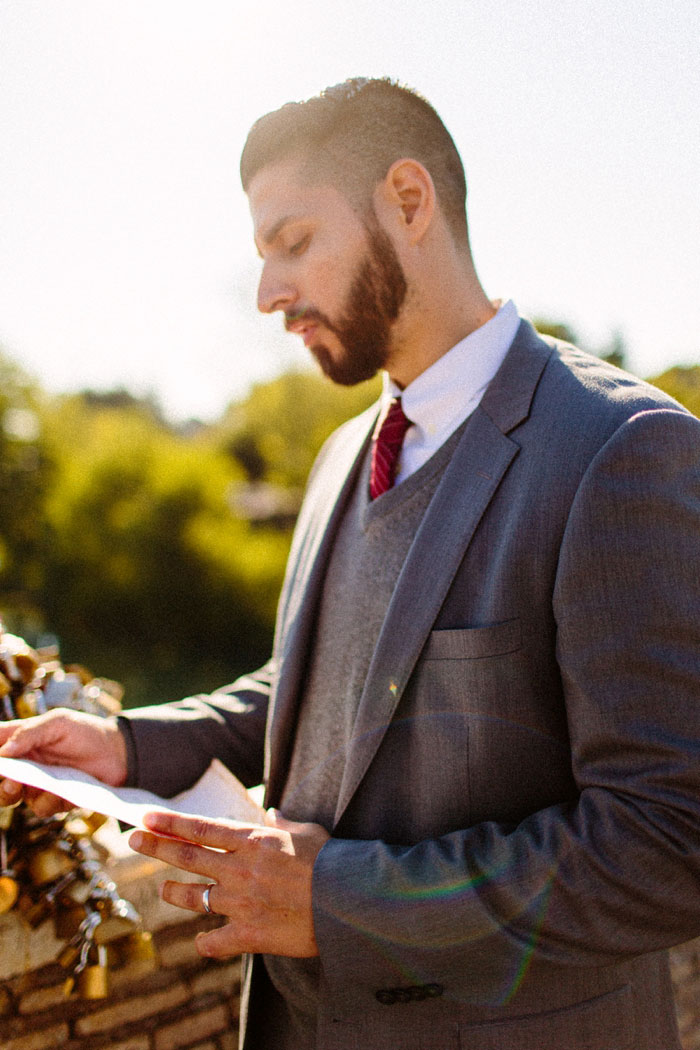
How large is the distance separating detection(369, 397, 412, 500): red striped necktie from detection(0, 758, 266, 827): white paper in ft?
2.58

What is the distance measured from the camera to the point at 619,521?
1.25m

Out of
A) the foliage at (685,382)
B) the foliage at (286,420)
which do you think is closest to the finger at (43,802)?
the foliage at (685,382)

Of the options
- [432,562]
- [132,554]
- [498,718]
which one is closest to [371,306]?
[432,562]

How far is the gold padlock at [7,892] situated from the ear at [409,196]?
5.56ft

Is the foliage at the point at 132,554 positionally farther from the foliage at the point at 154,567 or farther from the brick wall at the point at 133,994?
the brick wall at the point at 133,994

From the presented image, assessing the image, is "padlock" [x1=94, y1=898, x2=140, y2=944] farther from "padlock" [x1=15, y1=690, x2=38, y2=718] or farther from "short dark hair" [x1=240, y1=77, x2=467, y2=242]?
"short dark hair" [x1=240, y1=77, x2=467, y2=242]

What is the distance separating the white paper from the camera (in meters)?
1.42

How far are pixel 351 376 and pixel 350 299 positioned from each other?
0.21 meters

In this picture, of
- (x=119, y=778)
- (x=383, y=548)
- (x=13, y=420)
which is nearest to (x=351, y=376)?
(x=383, y=548)

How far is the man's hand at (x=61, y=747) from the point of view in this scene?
157 centimetres

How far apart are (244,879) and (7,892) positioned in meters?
0.70

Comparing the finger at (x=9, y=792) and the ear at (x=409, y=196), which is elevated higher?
the ear at (x=409, y=196)

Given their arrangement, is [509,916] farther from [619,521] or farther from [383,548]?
[383,548]

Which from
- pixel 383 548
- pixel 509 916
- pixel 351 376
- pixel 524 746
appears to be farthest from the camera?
pixel 351 376
